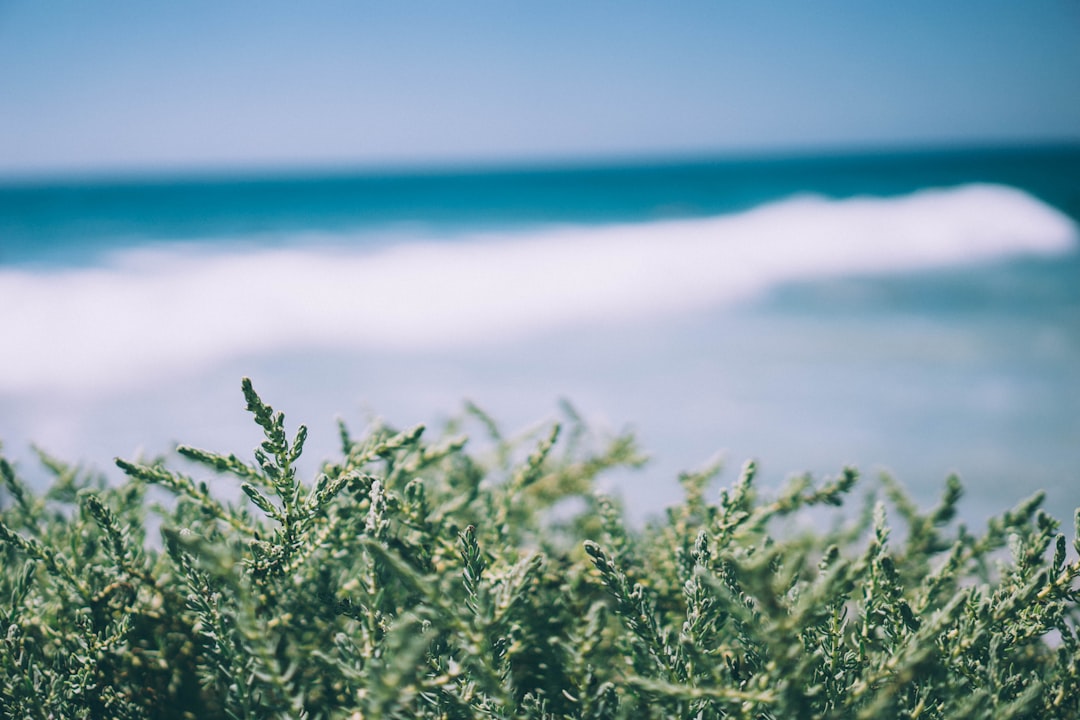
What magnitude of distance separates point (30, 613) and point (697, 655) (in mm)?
892

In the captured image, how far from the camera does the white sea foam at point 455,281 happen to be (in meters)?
9.38

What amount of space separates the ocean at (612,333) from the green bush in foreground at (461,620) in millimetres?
284

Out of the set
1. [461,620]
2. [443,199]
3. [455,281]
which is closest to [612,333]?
[455,281]

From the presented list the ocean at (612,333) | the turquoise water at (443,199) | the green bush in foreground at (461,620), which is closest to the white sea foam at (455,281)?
the ocean at (612,333)

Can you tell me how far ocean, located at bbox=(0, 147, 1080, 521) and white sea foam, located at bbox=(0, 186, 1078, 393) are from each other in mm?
109

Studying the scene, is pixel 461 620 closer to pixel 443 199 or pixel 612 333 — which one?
pixel 612 333

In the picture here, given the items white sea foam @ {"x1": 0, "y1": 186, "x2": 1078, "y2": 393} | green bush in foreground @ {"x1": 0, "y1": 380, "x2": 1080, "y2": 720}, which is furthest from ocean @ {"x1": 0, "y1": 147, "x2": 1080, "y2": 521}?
green bush in foreground @ {"x1": 0, "y1": 380, "x2": 1080, "y2": 720}

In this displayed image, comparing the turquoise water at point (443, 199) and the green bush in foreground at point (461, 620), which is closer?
the green bush in foreground at point (461, 620)

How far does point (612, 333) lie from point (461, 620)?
10.3 metres

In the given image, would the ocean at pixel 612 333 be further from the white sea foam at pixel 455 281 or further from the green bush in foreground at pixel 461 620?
the green bush in foreground at pixel 461 620

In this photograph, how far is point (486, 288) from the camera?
16.8 meters

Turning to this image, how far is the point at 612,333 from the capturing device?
10.9m

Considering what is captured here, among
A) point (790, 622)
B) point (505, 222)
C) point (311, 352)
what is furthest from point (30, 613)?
point (505, 222)

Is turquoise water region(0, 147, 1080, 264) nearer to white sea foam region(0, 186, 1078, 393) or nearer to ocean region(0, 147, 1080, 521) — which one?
ocean region(0, 147, 1080, 521)
